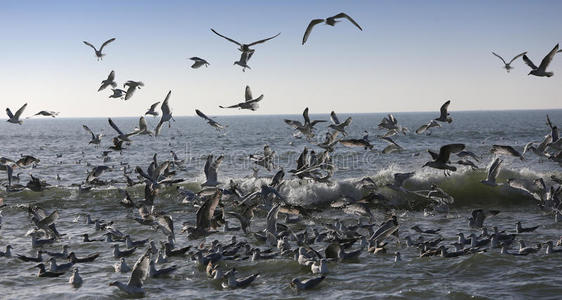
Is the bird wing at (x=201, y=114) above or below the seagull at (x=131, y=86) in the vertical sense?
below

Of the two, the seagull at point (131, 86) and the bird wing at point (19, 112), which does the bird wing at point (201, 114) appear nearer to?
the seagull at point (131, 86)

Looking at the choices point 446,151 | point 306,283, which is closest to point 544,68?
point 446,151

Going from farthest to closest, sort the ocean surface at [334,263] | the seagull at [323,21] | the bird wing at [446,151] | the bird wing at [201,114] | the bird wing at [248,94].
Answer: the bird wing at [248,94], the bird wing at [201,114], the seagull at [323,21], the bird wing at [446,151], the ocean surface at [334,263]

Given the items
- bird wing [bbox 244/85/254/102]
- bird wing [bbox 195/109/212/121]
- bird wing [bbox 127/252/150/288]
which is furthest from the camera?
bird wing [bbox 244/85/254/102]

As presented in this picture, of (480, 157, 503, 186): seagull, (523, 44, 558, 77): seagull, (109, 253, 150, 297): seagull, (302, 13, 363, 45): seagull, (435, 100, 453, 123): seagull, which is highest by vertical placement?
(302, 13, 363, 45): seagull

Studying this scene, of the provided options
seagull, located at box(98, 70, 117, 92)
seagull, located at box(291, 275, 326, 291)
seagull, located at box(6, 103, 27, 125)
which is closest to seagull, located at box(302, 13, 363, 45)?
seagull, located at box(291, 275, 326, 291)

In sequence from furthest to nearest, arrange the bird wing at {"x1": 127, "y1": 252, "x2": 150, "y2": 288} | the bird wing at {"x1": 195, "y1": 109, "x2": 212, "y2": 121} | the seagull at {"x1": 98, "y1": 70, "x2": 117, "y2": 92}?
the seagull at {"x1": 98, "y1": 70, "x2": 117, "y2": 92} → the bird wing at {"x1": 195, "y1": 109, "x2": 212, "y2": 121} → the bird wing at {"x1": 127, "y1": 252, "x2": 150, "y2": 288}

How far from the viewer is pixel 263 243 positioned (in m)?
14.9

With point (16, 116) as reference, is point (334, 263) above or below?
below

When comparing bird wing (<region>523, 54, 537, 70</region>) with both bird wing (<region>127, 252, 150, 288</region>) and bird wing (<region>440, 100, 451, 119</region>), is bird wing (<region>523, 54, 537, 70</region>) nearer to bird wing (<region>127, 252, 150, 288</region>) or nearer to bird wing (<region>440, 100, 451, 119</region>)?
bird wing (<region>440, 100, 451, 119</region>)

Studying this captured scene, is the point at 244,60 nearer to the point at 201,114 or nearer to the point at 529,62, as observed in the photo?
the point at 201,114

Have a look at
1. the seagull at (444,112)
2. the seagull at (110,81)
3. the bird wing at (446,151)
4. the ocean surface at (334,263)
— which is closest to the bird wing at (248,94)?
the ocean surface at (334,263)

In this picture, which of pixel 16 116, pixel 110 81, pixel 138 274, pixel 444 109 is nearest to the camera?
pixel 138 274

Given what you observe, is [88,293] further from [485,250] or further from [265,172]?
[265,172]
